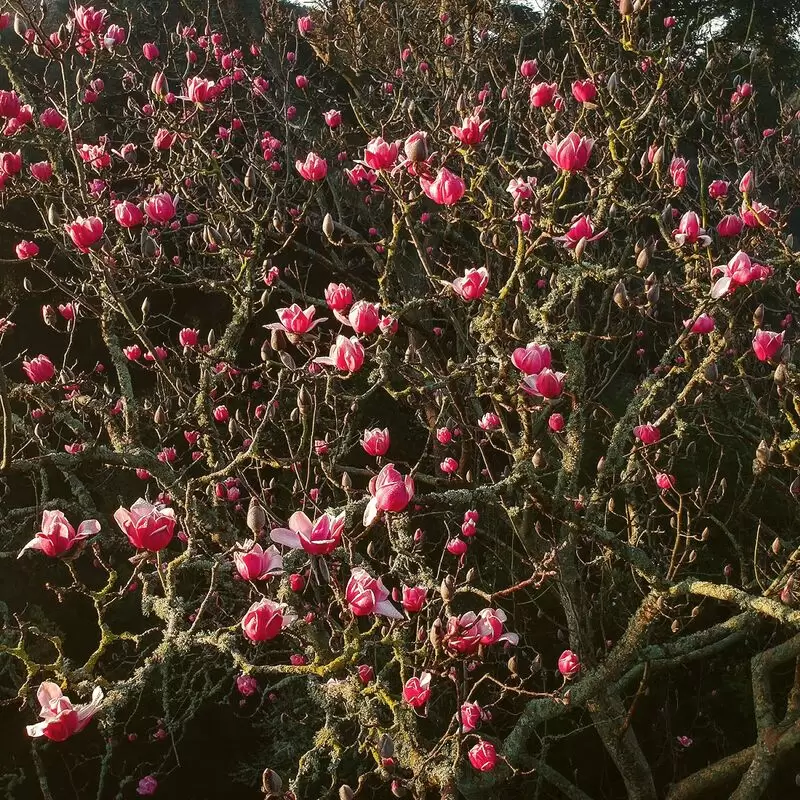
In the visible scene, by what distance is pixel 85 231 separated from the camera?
85.0 inches

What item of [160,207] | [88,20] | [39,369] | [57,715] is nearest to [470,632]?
[57,715]

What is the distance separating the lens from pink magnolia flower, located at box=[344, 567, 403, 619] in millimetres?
1552

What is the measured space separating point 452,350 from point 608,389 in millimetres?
1505

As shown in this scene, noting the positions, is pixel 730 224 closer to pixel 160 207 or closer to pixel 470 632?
pixel 470 632

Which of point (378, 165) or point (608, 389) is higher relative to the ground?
point (378, 165)

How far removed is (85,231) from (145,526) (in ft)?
3.60

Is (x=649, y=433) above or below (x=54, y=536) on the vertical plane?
below

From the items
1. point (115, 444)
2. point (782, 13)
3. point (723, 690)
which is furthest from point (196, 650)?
point (782, 13)

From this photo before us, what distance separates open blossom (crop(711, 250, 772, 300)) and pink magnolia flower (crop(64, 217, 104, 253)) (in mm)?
1907

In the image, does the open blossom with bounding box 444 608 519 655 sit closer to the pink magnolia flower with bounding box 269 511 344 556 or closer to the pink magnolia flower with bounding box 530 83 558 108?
the pink magnolia flower with bounding box 269 511 344 556

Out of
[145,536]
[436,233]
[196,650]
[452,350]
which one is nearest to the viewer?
[145,536]

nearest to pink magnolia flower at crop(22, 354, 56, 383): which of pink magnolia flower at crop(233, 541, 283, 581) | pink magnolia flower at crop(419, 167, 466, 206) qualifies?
pink magnolia flower at crop(233, 541, 283, 581)

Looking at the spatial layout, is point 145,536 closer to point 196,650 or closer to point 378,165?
point 378,165

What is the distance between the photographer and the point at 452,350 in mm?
6043
